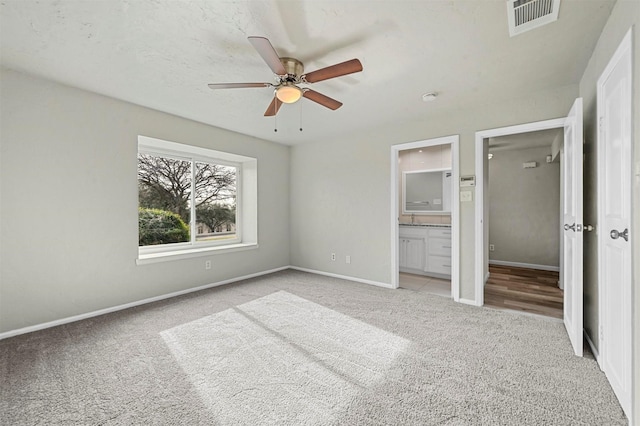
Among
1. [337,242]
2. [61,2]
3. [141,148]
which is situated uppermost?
[61,2]

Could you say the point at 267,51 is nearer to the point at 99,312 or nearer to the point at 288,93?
the point at 288,93

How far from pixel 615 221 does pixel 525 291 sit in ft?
8.64

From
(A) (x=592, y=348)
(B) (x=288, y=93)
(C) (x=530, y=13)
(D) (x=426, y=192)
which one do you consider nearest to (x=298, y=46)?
(B) (x=288, y=93)

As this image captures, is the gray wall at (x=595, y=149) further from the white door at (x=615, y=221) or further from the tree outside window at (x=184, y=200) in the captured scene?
the tree outside window at (x=184, y=200)

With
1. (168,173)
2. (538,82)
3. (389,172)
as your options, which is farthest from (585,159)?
(168,173)

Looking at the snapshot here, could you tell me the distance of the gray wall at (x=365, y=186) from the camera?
3.23 meters

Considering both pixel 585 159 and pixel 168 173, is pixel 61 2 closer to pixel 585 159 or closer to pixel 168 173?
pixel 168 173

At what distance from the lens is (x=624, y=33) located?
61.2 inches

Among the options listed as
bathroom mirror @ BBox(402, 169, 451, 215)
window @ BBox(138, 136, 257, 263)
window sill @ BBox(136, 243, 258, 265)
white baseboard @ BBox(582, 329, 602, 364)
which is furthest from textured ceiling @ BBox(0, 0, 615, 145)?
white baseboard @ BBox(582, 329, 602, 364)

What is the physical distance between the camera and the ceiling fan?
1.82m

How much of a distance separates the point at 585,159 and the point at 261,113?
3421 millimetres

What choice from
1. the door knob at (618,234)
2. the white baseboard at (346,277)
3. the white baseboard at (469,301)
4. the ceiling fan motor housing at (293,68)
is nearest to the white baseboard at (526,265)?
the white baseboard at (469,301)

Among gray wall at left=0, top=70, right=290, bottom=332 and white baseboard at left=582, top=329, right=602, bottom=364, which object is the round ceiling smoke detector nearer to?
white baseboard at left=582, top=329, right=602, bottom=364

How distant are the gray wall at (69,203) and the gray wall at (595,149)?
418 centimetres
